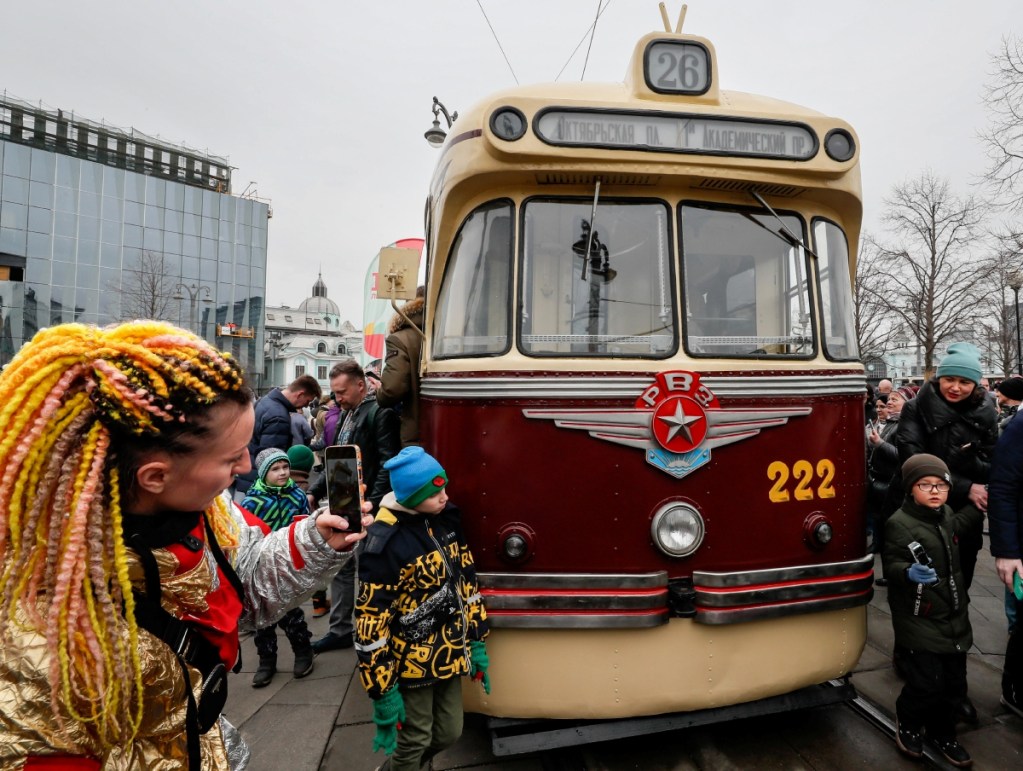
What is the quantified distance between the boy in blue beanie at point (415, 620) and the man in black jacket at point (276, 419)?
277 centimetres

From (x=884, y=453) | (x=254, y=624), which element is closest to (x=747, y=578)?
(x=254, y=624)

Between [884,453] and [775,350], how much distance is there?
2.80m

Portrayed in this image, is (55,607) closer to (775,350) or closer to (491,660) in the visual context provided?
(491,660)

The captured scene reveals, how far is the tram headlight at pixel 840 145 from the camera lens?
2750mm

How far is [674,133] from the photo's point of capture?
8.73 feet

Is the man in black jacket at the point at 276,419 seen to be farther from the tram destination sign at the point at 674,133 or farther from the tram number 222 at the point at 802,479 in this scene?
the tram number 222 at the point at 802,479

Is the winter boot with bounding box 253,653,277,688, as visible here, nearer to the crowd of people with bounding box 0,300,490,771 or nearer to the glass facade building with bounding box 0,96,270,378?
the crowd of people with bounding box 0,300,490,771

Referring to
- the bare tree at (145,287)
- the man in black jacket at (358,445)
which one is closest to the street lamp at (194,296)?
the bare tree at (145,287)

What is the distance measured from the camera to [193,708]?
125 cm

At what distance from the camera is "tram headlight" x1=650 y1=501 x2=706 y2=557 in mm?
2586

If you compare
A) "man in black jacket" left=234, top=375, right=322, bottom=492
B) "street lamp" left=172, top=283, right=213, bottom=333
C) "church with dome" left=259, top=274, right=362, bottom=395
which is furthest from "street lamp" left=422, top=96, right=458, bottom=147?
"church with dome" left=259, top=274, right=362, bottom=395

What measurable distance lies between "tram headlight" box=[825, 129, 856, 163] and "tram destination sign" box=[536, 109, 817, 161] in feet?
0.30

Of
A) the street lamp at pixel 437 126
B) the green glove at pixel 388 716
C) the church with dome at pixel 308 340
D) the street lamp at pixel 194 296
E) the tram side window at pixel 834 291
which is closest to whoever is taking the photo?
the green glove at pixel 388 716

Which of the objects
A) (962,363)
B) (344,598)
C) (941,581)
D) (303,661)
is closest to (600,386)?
(941,581)
